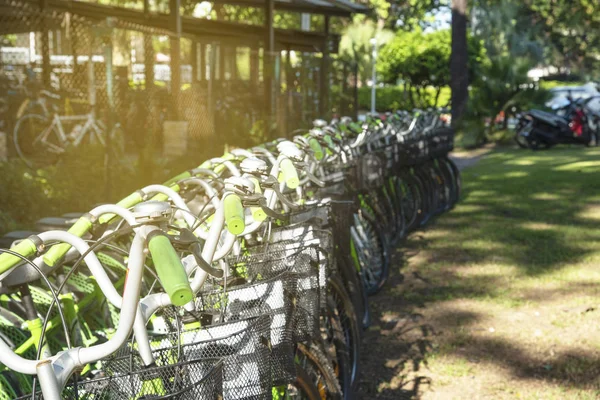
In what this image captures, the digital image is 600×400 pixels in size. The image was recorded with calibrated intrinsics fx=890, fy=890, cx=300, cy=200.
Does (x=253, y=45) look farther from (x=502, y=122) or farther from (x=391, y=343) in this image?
(x=391, y=343)

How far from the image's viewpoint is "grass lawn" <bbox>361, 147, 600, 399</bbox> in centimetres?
476

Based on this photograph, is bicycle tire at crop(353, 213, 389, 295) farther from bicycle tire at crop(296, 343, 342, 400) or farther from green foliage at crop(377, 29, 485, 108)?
green foliage at crop(377, 29, 485, 108)

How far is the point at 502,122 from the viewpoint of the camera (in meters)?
20.4

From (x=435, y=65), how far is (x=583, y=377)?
23205mm

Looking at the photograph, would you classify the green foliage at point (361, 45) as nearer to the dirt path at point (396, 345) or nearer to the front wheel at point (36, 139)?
the front wheel at point (36, 139)

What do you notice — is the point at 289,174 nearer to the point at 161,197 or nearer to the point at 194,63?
the point at 161,197

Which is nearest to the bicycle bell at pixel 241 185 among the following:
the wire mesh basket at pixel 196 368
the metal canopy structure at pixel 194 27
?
the wire mesh basket at pixel 196 368

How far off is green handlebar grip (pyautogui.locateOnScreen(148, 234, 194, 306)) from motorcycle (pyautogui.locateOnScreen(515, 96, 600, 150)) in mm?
17733

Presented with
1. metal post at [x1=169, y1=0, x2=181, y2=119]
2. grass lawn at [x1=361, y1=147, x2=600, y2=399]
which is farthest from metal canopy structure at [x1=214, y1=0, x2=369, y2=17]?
grass lawn at [x1=361, y1=147, x2=600, y2=399]

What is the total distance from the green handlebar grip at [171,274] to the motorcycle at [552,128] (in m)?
17.7

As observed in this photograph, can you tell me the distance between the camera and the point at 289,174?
341 centimetres

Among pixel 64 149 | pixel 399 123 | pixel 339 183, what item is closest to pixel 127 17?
pixel 64 149

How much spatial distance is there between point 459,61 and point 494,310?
14.7 metres

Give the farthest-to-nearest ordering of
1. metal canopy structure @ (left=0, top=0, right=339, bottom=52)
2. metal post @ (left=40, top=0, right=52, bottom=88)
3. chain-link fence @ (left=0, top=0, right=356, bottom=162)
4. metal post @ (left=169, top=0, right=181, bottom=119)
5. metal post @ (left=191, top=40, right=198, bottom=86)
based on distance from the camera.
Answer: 1. metal post @ (left=191, top=40, right=198, bottom=86)
2. metal post @ (left=169, top=0, right=181, bottom=119)
3. metal post @ (left=40, top=0, right=52, bottom=88)
4. metal canopy structure @ (left=0, top=0, right=339, bottom=52)
5. chain-link fence @ (left=0, top=0, right=356, bottom=162)
